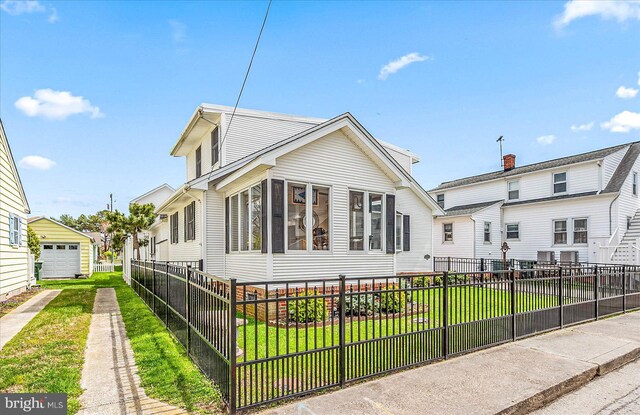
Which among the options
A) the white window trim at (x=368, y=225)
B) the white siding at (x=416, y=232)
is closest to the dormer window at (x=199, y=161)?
the white window trim at (x=368, y=225)

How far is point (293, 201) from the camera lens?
9211mm

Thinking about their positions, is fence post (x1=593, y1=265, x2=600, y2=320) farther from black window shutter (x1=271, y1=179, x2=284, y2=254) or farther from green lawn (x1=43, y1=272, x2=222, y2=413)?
green lawn (x1=43, y1=272, x2=222, y2=413)

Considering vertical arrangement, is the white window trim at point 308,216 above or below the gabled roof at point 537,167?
below

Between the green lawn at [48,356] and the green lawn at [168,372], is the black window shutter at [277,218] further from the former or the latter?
the green lawn at [48,356]

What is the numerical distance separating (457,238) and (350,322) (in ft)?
57.1

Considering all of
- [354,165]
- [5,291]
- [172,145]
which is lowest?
[5,291]

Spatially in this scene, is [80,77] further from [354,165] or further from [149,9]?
[354,165]

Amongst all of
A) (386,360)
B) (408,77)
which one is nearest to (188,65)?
(408,77)

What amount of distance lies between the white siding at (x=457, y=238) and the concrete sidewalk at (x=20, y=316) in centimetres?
1910

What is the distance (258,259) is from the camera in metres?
9.03

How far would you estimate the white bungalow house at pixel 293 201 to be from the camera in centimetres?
879

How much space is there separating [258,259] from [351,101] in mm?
7367

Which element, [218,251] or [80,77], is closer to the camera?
[218,251]

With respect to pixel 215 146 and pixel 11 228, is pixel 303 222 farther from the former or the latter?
pixel 11 228
